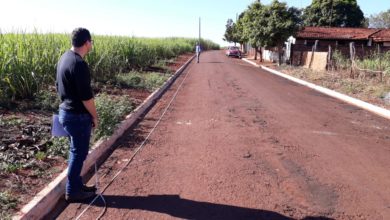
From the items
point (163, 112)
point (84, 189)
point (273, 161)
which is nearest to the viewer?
point (84, 189)

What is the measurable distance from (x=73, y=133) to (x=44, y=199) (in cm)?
79

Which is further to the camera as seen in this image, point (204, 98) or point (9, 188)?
point (204, 98)

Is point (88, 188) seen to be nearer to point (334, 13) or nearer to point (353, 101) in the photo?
point (353, 101)

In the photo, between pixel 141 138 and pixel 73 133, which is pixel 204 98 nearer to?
pixel 141 138

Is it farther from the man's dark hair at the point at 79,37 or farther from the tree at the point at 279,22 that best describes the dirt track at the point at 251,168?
the tree at the point at 279,22

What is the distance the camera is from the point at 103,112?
312 inches

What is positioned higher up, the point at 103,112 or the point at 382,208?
the point at 103,112

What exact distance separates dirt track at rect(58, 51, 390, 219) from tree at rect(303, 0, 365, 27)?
2171 inches

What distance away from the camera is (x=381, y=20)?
86.6 meters

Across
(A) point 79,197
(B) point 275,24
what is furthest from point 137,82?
(B) point 275,24

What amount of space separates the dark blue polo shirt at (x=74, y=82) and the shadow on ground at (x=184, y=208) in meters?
1.15

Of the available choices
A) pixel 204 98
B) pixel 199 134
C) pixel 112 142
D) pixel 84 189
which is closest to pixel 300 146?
pixel 199 134

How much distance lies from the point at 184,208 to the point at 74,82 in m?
1.84

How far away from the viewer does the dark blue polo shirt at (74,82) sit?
4.51 meters
